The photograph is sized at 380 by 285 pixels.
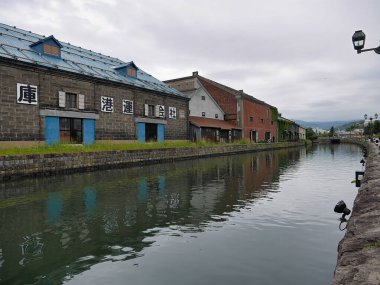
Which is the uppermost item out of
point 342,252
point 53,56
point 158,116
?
point 53,56

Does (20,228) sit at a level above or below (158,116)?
below

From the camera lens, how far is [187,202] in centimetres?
940

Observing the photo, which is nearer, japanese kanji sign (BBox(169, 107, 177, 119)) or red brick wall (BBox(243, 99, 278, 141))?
japanese kanji sign (BBox(169, 107, 177, 119))

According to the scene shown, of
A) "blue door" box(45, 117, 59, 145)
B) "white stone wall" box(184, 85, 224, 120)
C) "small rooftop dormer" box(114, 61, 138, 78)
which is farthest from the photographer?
"white stone wall" box(184, 85, 224, 120)

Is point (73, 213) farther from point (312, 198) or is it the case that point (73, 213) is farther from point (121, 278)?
point (312, 198)

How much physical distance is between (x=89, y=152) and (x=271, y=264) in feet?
51.2

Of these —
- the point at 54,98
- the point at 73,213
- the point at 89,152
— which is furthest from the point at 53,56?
the point at 73,213

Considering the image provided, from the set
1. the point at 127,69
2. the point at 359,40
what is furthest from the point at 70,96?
the point at 359,40

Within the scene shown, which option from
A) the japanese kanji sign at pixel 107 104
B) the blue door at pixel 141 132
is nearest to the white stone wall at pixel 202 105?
the blue door at pixel 141 132

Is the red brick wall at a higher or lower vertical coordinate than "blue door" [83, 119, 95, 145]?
higher

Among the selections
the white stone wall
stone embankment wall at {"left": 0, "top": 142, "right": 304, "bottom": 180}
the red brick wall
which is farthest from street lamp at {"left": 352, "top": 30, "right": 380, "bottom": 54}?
the red brick wall

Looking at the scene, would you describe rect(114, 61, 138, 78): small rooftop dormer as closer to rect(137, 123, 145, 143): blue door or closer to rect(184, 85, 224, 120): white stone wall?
rect(137, 123, 145, 143): blue door

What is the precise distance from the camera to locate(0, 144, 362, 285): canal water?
4.46 metres

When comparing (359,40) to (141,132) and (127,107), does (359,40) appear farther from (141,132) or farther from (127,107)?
(141,132)
